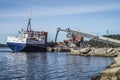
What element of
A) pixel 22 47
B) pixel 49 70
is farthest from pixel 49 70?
pixel 22 47

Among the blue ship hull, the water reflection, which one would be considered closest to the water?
the water reflection

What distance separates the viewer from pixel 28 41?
157 metres

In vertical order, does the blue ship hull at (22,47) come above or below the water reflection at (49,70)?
below

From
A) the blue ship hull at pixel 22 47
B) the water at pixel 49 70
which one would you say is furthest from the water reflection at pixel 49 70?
the blue ship hull at pixel 22 47

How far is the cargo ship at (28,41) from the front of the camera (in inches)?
6078

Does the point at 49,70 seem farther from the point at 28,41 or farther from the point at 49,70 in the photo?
the point at 28,41

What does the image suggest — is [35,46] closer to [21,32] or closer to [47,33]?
[21,32]

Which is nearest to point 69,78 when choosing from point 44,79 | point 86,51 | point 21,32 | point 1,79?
point 44,79

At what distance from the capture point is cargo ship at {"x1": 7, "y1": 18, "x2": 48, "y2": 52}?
15438 centimetres

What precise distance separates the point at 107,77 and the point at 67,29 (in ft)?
489

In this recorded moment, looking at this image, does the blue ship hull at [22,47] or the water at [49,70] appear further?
the blue ship hull at [22,47]

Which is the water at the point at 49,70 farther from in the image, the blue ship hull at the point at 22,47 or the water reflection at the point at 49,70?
the blue ship hull at the point at 22,47

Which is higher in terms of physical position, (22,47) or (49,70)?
(49,70)

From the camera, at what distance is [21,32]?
167875 mm
